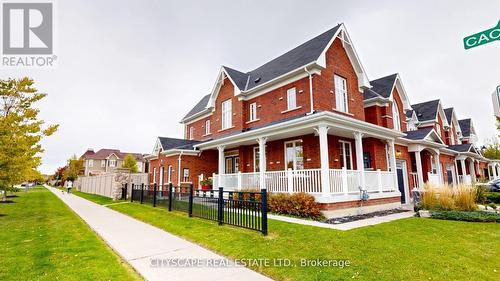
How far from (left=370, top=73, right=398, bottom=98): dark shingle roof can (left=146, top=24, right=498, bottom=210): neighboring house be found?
0.29 ft

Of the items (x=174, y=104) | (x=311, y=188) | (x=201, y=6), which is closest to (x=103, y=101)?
(x=174, y=104)

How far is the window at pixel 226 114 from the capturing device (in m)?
18.7

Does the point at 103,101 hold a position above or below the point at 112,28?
below

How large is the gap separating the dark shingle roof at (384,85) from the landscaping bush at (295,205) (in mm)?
11399

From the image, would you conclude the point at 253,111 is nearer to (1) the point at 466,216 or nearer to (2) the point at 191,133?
(2) the point at 191,133

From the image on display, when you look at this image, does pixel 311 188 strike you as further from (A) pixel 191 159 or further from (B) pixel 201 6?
(B) pixel 201 6

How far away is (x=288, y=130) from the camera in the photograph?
39.0 ft

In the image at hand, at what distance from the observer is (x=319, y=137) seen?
1185 centimetres

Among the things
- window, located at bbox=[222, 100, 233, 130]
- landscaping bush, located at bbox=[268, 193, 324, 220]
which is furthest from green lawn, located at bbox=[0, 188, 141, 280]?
window, located at bbox=[222, 100, 233, 130]

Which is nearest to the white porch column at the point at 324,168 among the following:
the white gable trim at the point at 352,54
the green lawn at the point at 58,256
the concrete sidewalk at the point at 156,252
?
the concrete sidewalk at the point at 156,252

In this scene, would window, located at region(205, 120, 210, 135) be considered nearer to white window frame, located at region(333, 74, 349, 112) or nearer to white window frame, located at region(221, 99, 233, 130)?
white window frame, located at region(221, 99, 233, 130)

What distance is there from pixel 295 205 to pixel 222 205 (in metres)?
3.62

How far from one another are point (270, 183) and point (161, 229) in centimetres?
Result: 608

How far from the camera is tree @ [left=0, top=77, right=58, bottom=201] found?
37.6 ft
